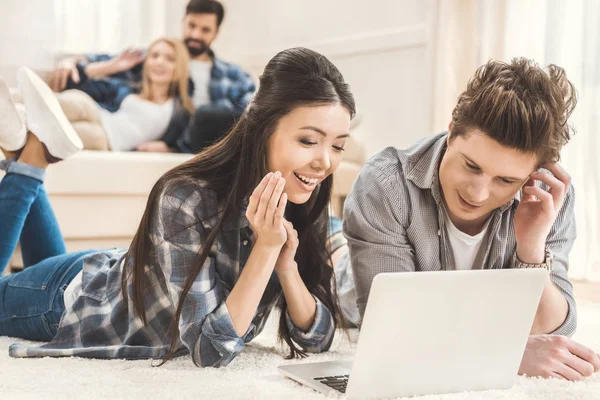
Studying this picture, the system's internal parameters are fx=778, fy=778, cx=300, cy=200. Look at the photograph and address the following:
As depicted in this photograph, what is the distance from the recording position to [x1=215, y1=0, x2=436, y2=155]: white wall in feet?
12.9

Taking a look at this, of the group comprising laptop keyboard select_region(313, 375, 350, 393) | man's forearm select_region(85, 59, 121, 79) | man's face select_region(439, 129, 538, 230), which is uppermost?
man's forearm select_region(85, 59, 121, 79)

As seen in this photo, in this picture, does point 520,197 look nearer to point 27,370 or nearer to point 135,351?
point 135,351

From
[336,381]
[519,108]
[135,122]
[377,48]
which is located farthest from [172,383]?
[377,48]

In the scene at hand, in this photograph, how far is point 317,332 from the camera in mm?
1661

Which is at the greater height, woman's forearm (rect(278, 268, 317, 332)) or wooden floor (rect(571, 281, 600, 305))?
woman's forearm (rect(278, 268, 317, 332))

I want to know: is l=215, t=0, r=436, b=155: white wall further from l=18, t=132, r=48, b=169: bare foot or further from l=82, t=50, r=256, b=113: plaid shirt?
l=18, t=132, r=48, b=169: bare foot

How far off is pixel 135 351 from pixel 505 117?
86cm

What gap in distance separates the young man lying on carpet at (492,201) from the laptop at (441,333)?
21 centimetres

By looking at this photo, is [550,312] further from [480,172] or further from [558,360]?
[480,172]

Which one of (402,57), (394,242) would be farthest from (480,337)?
(402,57)

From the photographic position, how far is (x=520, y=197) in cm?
168

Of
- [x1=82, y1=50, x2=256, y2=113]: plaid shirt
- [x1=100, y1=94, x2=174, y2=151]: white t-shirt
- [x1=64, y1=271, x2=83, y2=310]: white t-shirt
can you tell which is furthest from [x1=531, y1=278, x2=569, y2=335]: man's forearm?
[x1=100, y1=94, x2=174, y2=151]: white t-shirt

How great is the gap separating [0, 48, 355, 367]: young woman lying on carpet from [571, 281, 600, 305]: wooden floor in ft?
4.23

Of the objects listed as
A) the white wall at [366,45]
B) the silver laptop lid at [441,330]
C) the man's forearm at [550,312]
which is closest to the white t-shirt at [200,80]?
the white wall at [366,45]
